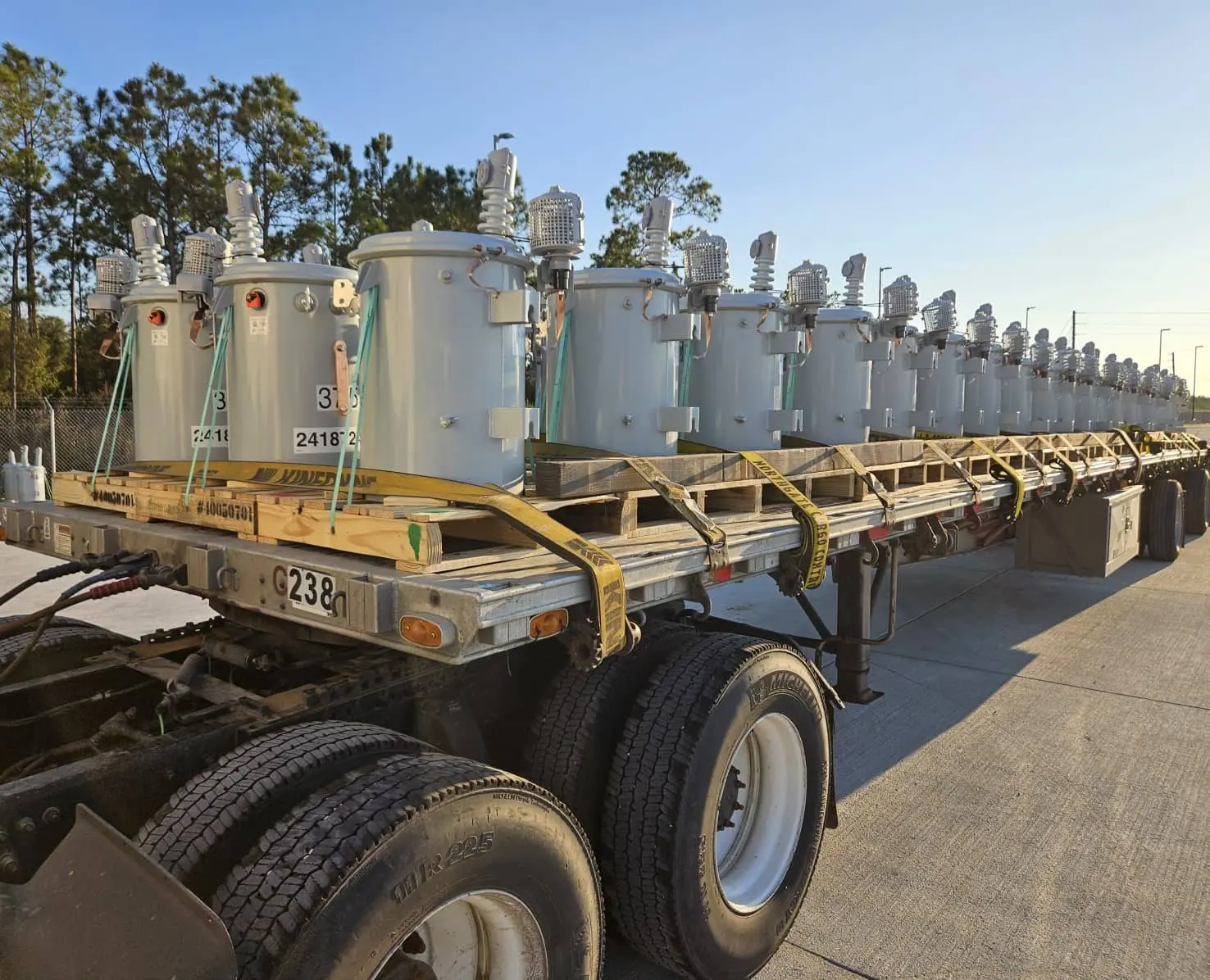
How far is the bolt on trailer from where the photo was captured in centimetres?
179

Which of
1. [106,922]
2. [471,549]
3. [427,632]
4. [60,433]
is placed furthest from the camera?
[60,433]

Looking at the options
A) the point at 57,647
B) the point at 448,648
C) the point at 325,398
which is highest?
the point at 325,398

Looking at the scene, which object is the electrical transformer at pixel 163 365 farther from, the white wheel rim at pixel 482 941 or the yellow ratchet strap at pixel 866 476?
the yellow ratchet strap at pixel 866 476

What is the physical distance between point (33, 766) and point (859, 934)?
2.72m

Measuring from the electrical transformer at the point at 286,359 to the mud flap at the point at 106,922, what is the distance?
1.74 metres

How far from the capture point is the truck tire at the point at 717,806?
8.55 ft

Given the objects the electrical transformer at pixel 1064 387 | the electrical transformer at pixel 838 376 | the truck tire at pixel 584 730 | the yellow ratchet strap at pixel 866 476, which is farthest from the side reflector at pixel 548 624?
the electrical transformer at pixel 1064 387

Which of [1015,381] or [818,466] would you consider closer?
[818,466]

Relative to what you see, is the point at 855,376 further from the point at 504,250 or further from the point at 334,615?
the point at 334,615

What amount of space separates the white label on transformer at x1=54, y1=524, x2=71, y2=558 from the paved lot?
8.23 feet

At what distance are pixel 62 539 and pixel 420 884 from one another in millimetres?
2359

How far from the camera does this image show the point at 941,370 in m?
6.69

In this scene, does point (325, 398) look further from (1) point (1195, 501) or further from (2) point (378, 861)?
(1) point (1195, 501)

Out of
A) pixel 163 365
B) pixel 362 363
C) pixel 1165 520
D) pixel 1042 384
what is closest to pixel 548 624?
pixel 362 363
